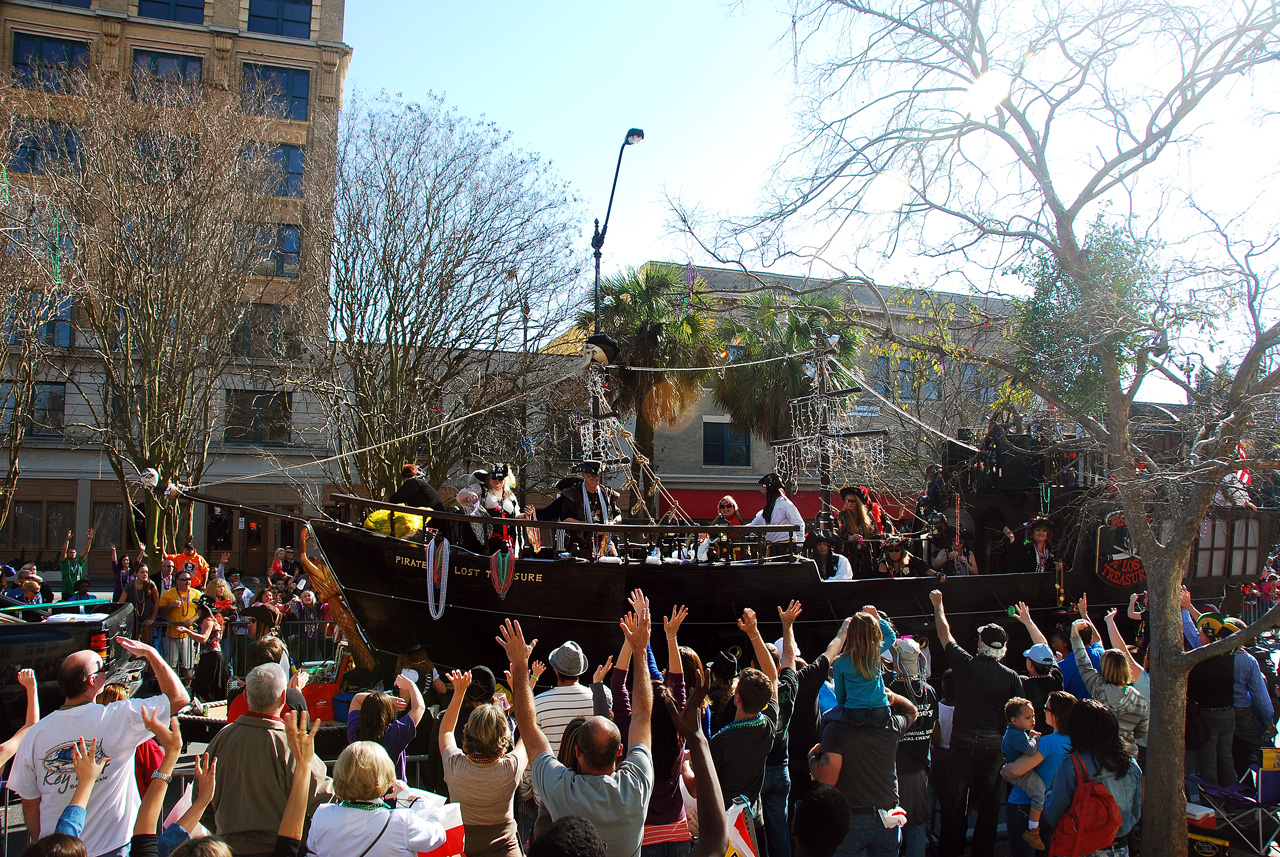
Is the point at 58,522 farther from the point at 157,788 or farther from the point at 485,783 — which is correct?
the point at 485,783

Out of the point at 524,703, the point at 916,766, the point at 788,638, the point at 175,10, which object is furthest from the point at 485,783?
the point at 175,10

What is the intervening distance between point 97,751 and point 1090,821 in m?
4.71

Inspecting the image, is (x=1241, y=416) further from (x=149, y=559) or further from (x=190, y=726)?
(x=149, y=559)

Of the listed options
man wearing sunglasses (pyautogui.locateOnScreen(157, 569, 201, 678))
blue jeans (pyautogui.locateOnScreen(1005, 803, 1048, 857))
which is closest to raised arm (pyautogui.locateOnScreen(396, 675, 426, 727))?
blue jeans (pyautogui.locateOnScreen(1005, 803, 1048, 857))

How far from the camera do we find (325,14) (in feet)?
92.9

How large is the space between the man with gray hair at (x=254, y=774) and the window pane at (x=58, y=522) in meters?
26.2

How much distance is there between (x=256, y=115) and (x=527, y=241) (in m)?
7.03

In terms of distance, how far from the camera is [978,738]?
571 centimetres

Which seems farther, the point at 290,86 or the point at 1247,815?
the point at 290,86

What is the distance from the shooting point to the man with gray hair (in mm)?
3578

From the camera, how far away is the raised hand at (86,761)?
342cm

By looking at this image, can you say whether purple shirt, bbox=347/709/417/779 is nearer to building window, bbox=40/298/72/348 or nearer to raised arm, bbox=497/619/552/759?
raised arm, bbox=497/619/552/759

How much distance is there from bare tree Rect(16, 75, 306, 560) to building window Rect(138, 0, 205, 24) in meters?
9.75

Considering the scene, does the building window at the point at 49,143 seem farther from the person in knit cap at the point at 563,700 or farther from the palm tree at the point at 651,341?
the person in knit cap at the point at 563,700
